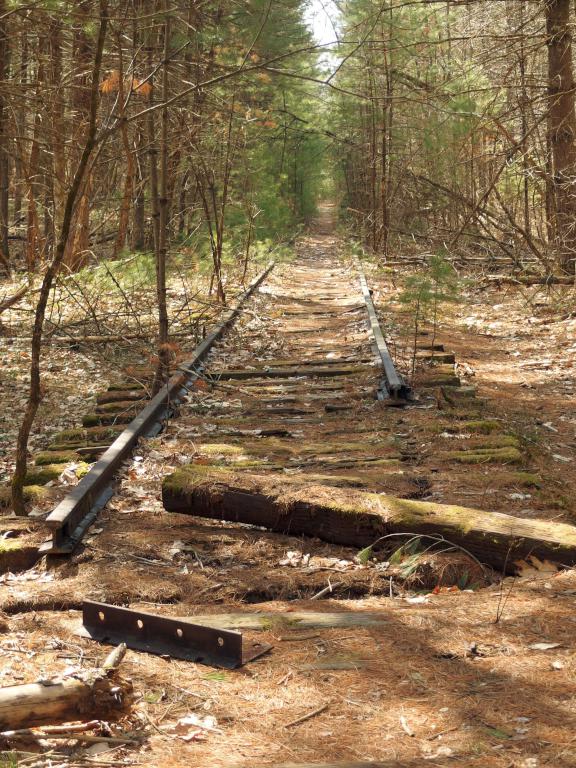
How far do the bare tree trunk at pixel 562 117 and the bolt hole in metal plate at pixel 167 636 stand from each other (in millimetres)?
11307

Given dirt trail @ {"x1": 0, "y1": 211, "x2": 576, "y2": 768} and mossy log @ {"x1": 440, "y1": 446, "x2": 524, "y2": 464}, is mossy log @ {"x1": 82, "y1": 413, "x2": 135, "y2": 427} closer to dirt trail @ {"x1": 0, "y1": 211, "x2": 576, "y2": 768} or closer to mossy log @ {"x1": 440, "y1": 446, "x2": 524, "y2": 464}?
dirt trail @ {"x1": 0, "y1": 211, "x2": 576, "y2": 768}

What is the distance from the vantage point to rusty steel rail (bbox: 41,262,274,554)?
422 cm

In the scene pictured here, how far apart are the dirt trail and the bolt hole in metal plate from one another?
0.22ft

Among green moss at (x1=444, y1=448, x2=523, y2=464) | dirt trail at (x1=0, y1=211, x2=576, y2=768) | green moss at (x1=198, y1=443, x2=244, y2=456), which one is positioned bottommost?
dirt trail at (x1=0, y1=211, x2=576, y2=768)

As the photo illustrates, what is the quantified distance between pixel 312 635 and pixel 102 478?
2167 millimetres

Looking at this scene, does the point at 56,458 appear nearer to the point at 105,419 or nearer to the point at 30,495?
the point at 30,495

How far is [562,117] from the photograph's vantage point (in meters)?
13.7

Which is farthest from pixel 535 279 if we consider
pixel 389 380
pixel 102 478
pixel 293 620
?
pixel 293 620

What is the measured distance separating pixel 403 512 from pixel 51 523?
1750mm

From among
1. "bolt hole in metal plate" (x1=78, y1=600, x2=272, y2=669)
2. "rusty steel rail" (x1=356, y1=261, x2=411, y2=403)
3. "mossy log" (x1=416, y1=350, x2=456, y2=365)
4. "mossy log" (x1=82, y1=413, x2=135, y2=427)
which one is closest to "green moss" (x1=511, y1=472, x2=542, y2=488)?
"rusty steel rail" (x1=356, y1=261, x2=411, y2=403)

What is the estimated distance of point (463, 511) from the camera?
13.8ft

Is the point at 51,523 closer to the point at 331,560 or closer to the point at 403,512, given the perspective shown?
the point at 331,560

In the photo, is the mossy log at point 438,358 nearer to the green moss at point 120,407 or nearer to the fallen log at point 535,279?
the green moss at point 120,407

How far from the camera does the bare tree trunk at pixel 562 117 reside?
520 inches
